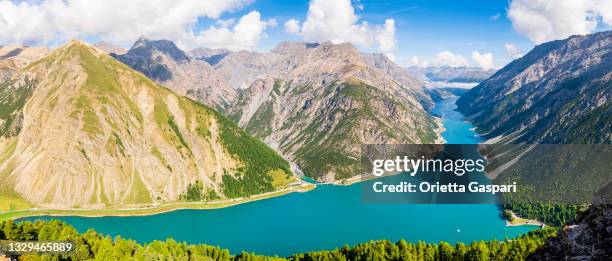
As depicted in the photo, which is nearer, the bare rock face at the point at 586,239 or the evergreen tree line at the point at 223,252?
the bare rock face at the point at 586,239

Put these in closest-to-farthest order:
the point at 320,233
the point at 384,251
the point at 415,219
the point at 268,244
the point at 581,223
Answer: the point at 581,223 < the point at 384,251 < the point at 268,244 < the point at 320,233 < the point at 415,219

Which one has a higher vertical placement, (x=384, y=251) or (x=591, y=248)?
(x=591, y=248)

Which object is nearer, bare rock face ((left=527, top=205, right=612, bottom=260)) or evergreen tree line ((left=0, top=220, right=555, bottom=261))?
bare rock face ((left=527, top=205, right=612, bottom=260))

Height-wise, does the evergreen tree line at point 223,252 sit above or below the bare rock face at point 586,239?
below

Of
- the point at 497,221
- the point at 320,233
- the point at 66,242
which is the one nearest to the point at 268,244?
the point at 320,233

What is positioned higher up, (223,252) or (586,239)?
(586,239)

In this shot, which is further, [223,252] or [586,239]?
[223,252]

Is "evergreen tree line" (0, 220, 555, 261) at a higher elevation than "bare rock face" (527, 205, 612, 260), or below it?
below

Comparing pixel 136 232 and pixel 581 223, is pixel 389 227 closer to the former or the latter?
pixel 136 232
